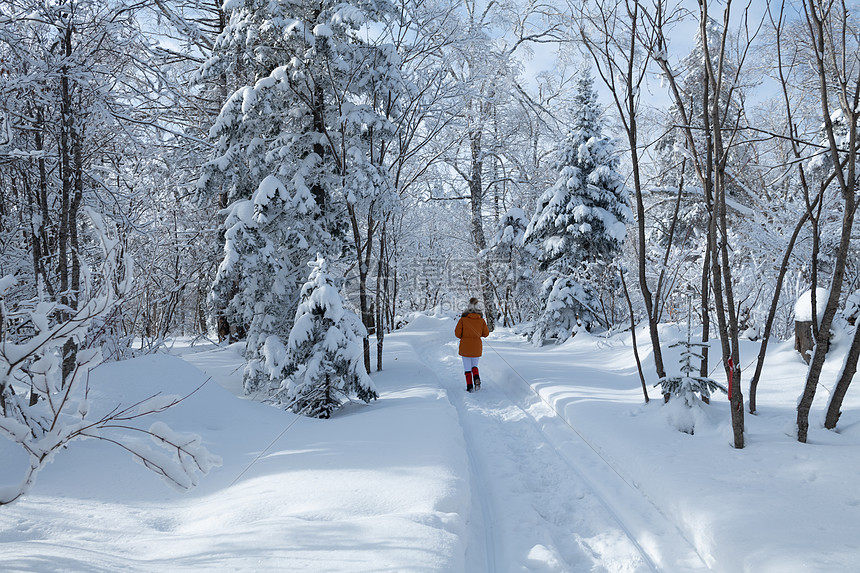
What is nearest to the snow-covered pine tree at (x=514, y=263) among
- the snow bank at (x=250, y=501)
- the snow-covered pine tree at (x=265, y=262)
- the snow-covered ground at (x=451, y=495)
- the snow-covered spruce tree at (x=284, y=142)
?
the snow-covered spruce tree at (x=284, y=142)

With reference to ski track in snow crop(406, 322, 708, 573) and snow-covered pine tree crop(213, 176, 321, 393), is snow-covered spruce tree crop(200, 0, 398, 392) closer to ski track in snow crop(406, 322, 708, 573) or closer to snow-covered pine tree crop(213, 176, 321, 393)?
snow-covered pine tree crop(213, 176, 321, 393)

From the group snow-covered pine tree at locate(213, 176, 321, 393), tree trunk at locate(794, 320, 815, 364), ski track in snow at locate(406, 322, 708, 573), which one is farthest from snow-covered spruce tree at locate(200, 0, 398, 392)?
tree trunk at locate(794, 320, 815, 364)

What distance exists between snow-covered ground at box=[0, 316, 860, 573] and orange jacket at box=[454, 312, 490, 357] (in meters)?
2.77

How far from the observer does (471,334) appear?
9211mm

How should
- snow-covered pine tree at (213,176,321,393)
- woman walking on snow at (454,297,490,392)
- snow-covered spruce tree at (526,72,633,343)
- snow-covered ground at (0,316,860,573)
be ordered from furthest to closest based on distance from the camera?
snow-covered spruce tree at (526,72,633,343) < woman walking on snow at (454,297,490,392) < snow-covered pine tree at (213,176,321,393) < snow-covered ground at (0,316,860,573)

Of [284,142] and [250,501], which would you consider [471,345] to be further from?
[250,501]

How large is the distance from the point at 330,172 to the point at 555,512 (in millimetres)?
7515

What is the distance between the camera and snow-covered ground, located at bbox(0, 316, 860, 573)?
2711 millimetres

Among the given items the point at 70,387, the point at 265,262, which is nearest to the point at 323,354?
the point at 265,262

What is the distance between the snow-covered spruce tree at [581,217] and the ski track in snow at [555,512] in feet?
27.7

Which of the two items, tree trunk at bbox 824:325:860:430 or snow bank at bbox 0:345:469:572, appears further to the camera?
tree trunk at bbox 824:325:860:430

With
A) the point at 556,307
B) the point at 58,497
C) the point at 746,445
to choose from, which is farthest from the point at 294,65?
the point at 556,307

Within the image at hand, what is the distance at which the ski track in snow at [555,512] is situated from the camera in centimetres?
320

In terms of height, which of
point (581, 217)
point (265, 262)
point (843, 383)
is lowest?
point (843, 383)
